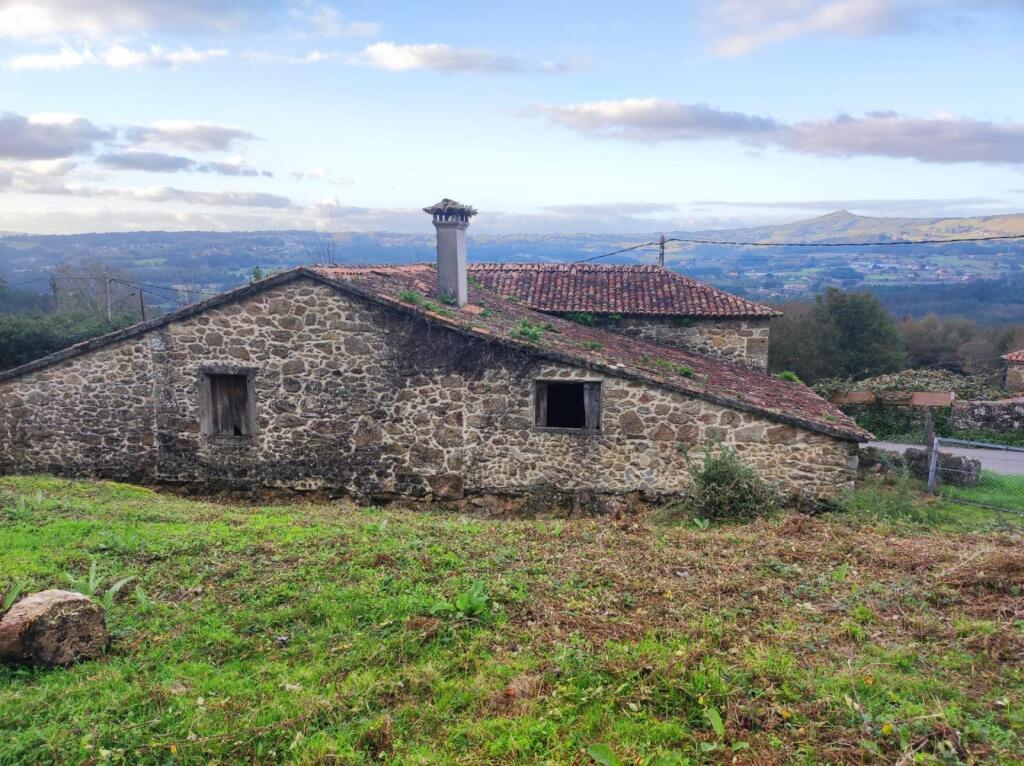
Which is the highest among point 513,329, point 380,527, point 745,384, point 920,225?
point 920,225

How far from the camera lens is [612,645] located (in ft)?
17.5

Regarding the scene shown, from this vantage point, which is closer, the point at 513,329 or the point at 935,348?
the point at 513,329

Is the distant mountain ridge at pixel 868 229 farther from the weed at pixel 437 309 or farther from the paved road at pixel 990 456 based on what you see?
the weed at pixel 437 309

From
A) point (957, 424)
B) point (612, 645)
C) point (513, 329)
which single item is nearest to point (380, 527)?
point (612, 645)

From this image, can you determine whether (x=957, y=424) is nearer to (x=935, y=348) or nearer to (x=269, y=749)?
(x=935, y=348)

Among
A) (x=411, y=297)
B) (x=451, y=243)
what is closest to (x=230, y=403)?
(x=411, y=297)

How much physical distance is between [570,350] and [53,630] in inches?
342

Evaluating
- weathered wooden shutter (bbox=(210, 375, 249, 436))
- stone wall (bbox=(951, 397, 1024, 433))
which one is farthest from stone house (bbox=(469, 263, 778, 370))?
stone wall (bbox=(951, 397, 1024, 433))

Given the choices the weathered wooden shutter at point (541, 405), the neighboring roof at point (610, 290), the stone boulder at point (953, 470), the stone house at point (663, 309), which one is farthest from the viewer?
the neighboring roof at point (610, 290)

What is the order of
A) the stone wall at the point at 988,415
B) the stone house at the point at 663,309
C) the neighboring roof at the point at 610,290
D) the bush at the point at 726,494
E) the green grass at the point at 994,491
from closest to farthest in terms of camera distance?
the bush at the point at 726,494
the green grass at the point at 994,491
the stone house at the point at 663,309
the neighboring roof at the point at 610,290
the stone wall at the point at 988,415

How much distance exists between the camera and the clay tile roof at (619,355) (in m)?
11.4

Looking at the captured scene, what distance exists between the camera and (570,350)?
40.1 feet

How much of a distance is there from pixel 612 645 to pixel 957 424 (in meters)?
23.3

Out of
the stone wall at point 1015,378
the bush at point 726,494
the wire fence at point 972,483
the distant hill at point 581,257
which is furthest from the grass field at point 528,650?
A: the stone wall at point 1015,378
